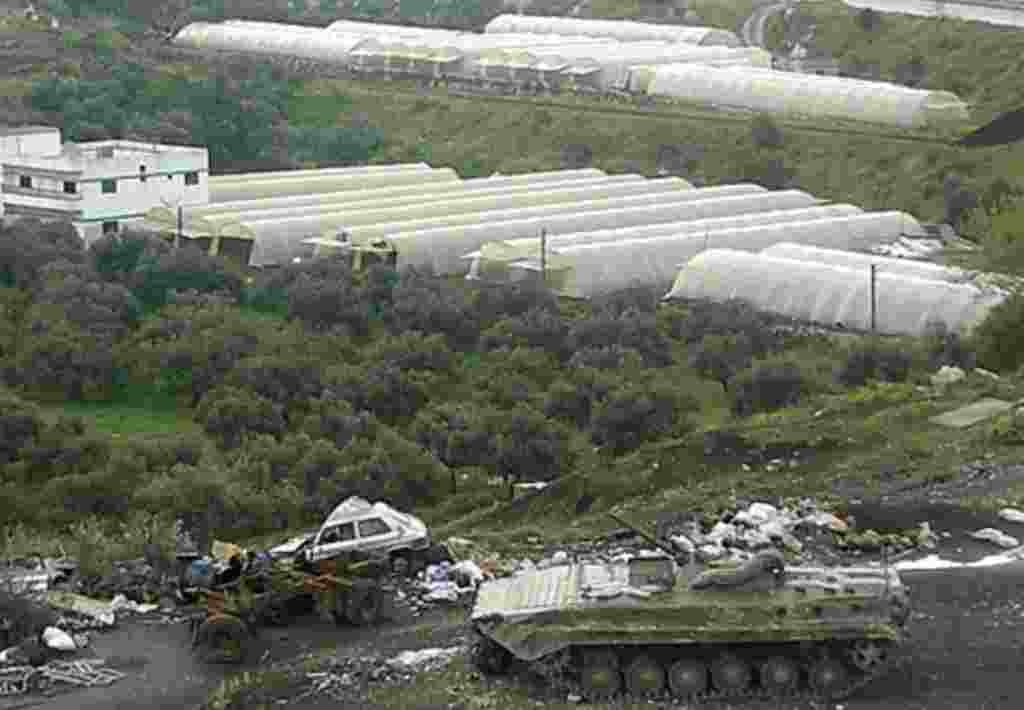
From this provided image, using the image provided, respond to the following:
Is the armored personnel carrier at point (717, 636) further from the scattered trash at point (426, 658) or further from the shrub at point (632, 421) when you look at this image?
the shrub at point (632, 421)

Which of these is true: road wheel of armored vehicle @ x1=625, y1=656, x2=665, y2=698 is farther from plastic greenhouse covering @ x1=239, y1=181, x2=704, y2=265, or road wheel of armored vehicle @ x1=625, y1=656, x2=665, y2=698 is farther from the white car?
plastic greenhouse covering @ x1=239, y1=181, x2=704, y2=265

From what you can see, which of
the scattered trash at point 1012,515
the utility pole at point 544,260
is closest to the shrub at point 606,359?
the utility pole at point 544,260

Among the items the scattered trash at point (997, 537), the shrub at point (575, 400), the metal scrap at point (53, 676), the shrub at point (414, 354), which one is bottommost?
the shrub at point (414, 354)

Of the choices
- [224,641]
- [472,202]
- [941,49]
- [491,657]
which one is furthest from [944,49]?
[491,657]

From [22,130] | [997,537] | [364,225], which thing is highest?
[997,537]

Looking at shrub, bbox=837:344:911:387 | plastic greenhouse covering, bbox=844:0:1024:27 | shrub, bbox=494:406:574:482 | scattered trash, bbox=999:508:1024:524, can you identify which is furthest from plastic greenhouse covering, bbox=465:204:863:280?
scattered trash, bbox=999:508:1024:524

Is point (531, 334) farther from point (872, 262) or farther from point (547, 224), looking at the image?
point (547, 224)

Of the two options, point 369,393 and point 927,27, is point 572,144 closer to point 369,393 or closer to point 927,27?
point 927,27
